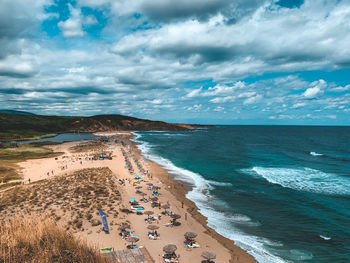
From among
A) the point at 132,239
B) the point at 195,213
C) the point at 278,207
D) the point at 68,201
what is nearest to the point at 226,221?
the point at 195,213

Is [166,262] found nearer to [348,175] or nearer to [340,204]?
[340,204]

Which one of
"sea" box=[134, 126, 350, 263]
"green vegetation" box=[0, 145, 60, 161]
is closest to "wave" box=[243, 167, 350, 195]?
"sea" box=[134, 126, 350, 263]

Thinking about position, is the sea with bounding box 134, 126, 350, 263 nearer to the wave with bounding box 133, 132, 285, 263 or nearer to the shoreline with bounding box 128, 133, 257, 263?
the wave with bounding box 133, 132, 285, 263

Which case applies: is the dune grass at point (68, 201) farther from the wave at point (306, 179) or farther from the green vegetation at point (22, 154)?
the green vegetation at point (22, 154)

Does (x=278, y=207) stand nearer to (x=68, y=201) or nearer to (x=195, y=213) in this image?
(x=195, y=213)

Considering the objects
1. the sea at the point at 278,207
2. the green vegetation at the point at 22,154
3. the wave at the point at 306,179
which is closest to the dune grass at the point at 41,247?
the sea at the point at 278,207
